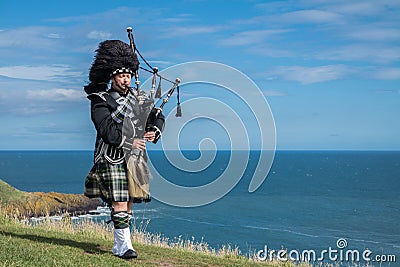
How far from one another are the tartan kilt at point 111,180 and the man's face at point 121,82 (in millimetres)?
885

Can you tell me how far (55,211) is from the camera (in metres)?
44.4

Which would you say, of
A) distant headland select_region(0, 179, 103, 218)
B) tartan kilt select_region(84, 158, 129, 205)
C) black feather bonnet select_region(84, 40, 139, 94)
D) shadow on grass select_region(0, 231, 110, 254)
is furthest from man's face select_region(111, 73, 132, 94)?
distant headland select_region(0, 179, 103, 218)

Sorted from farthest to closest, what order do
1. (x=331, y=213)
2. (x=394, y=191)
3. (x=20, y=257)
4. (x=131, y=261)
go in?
1. (x=394, y=191)
2. (x=331, y=213)
3. (x=131, y=261)
4. (x=20, y=257)

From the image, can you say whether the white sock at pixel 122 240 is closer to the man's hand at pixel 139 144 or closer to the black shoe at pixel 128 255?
the black shoe at pixel 128 255

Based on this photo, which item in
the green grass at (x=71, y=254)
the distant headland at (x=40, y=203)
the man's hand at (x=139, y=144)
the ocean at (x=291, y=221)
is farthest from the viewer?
the ocean at (x=291, y=221)

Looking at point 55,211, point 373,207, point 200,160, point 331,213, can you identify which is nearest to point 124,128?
point 200,160

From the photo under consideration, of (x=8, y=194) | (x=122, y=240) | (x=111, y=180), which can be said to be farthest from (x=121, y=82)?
(x=8, y=194)

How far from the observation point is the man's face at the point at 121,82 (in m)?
7.02

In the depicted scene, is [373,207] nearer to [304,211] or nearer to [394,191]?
[304,211]

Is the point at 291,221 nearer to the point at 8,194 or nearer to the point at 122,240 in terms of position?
the point at 8,194

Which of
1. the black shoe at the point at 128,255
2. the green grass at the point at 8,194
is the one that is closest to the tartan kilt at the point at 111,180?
the black shoe at the point at 128,255

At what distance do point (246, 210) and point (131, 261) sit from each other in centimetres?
5283

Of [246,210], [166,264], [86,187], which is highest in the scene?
[86,187]

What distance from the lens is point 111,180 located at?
6891 millimetres
